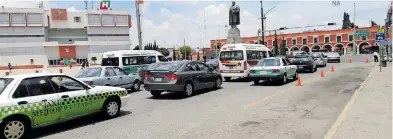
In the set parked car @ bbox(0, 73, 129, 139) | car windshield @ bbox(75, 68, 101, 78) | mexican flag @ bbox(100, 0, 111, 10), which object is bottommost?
parked car @ bbox(0, 73, 129, 139)

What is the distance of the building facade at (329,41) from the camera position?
288ft

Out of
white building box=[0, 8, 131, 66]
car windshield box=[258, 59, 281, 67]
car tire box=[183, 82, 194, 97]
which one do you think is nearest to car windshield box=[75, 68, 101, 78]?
car tire box=[183, 82, 194, 97]

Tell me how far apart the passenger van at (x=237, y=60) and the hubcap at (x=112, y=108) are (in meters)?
10.1

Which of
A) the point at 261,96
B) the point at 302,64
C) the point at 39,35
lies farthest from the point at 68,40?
the point at 261,96

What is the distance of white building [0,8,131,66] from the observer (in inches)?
2928

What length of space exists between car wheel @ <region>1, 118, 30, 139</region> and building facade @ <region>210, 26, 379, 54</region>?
7873 centimetres

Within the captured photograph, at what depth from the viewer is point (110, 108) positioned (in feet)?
27.8

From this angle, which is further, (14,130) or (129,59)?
(129,59)

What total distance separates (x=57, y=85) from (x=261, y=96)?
707 cm

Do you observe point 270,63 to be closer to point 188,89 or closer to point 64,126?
point 188,89

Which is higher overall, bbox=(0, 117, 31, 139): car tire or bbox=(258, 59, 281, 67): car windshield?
bbox=(258, 59, 281, 67): car windshield

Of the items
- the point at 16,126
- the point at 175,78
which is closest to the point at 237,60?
the point at 175,78

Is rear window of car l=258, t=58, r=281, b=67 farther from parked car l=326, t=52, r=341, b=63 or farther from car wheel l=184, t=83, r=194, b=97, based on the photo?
parked car l=326, t=52, r=341, b=63

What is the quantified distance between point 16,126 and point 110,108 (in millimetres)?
2477
